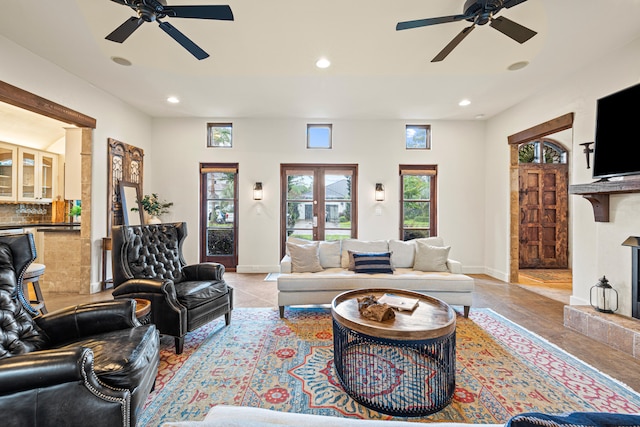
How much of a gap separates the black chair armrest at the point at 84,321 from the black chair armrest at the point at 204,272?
4.23 feet

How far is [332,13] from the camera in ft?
8.84

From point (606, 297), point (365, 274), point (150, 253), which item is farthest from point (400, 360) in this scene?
point (150, 253)

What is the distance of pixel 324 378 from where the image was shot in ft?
7.30

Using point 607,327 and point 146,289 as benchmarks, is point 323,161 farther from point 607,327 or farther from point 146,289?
point 607,327

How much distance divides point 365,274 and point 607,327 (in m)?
2.45

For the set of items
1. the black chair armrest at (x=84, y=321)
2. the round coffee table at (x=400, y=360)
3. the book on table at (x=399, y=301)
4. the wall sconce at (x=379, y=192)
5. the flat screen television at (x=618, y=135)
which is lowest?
the round coffee table at (x=400, y=360)

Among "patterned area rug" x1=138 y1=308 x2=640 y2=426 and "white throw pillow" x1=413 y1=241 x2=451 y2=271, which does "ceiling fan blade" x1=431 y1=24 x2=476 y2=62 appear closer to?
"white throw pillow" x1=413 y1=241 x2=451 y2=271

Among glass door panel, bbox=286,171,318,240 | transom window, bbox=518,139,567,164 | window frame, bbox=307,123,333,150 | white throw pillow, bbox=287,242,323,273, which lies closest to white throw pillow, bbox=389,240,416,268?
white throw pillow, bbox=287,242,323,273

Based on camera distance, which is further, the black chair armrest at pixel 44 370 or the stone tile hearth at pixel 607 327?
the stone tile hearth at pixel 607 327

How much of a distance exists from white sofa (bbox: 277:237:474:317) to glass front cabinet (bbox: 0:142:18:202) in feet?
19.1

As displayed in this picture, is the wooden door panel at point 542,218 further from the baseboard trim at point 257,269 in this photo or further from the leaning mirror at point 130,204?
the leaning mirror at point 130,204

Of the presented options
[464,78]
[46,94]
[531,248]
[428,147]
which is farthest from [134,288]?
[531,248]

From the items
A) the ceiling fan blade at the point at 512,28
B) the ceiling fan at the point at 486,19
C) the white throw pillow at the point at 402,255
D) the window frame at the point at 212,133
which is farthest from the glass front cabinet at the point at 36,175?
the ceiling fan blade at the point at 512,28

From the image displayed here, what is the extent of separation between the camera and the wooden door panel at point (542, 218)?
20.5 ft
